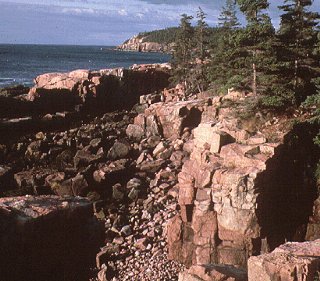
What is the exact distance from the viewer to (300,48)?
29.7 metres

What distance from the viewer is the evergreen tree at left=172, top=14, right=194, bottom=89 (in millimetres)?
57375

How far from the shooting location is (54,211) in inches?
768

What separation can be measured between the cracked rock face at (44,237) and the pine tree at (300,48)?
1890 centimetres

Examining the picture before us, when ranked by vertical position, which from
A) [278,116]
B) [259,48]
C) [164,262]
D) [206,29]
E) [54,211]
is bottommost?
[164,262]

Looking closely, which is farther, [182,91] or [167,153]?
[182,91]

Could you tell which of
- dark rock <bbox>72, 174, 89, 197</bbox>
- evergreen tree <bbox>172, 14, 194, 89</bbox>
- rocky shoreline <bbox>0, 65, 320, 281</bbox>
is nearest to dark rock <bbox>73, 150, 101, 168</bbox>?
rocky shoreline <bbox>0, 65, 320, 281</bbox>

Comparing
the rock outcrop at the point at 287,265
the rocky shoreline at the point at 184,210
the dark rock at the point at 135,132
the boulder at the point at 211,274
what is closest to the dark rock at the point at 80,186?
the rocky shoreline at the point at 184,210

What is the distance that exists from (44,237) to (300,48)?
23639 mm

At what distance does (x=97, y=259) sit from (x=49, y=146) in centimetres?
2265

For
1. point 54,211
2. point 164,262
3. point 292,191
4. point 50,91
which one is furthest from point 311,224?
point 50,91

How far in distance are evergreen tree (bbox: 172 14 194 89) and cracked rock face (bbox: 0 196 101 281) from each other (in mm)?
38781

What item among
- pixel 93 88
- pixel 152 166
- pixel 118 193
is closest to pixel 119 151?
pixel 152 166

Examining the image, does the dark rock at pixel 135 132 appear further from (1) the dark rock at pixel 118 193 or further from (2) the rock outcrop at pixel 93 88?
(2) the rock outcrop at pixel 93 88

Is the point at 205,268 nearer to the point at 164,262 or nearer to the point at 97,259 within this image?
the point at 164,262
